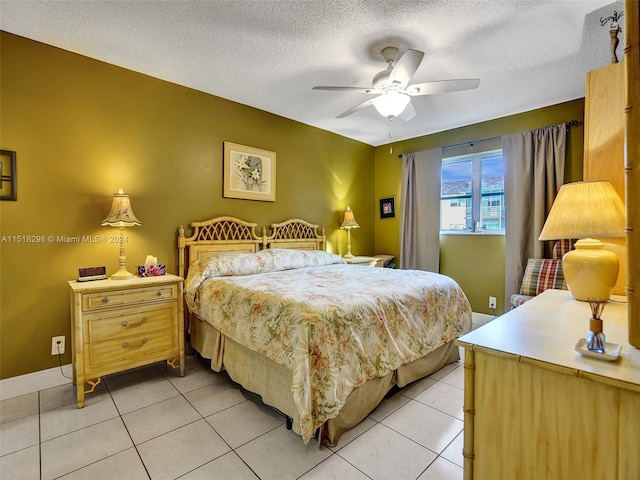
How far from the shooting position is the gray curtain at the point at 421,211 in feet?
14.5

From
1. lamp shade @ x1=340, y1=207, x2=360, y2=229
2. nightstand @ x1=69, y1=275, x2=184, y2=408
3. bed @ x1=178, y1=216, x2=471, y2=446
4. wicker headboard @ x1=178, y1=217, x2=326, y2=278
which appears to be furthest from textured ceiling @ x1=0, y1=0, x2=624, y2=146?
nightstand @ x1=69, y1=275, x2=184, y2=408

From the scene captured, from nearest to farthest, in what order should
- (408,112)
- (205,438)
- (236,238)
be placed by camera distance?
(205,438) < (408,112) < (236,238)

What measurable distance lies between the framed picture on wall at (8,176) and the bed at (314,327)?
1.23m

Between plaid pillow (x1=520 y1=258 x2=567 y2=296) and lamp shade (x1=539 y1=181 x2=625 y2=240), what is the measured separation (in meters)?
2.26

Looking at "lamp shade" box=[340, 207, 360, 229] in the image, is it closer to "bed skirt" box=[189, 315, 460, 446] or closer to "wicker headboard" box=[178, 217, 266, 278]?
"wicker headboard" box=[178, 217, 266, 278]

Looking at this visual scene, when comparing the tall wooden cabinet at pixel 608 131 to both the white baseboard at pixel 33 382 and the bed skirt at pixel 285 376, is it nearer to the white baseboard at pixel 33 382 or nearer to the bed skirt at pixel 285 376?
the bed skirt at pixel 285 376

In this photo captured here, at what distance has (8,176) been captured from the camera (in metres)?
2.25

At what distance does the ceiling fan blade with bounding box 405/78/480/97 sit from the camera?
2191 mm

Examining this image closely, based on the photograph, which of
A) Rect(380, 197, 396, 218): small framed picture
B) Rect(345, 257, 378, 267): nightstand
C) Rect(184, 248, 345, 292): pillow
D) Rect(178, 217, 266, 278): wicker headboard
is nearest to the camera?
Rect(184, 248, 345, 292): pillow

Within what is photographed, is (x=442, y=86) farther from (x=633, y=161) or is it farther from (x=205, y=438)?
(x=205, y=438)

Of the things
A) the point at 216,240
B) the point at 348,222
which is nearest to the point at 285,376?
the point at 216,240

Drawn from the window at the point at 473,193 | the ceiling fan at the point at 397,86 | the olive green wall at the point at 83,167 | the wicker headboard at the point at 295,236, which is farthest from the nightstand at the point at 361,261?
the ceiling fan at the point at 397,86

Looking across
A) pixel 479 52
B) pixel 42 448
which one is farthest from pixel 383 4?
pixel 42 448

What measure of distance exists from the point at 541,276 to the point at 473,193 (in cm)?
137
